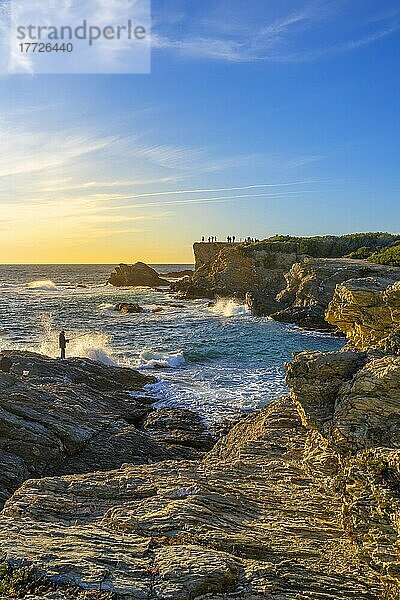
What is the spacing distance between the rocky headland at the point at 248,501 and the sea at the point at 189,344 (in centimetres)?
903

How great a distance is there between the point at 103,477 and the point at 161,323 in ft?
139

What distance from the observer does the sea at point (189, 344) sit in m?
24.2

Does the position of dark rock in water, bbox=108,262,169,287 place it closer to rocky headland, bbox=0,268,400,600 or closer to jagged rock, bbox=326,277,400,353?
rocky headland, bbox=0,268,400,600

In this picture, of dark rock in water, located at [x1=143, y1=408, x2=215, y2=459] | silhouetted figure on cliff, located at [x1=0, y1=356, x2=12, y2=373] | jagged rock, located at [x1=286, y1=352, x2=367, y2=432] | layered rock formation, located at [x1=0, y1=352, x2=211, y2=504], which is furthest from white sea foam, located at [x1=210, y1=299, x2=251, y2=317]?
jagged rock, located at [x1=286, y1=352, x2=367, y2=432]

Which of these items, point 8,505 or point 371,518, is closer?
point 371,518

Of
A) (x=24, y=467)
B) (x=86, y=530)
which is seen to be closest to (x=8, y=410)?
(x=24, y=467)

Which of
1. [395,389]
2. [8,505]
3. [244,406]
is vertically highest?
[395,389]

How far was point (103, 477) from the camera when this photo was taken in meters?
9.90

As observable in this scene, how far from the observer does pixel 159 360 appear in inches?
A: 1297

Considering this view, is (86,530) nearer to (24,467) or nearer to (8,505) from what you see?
(8,505)

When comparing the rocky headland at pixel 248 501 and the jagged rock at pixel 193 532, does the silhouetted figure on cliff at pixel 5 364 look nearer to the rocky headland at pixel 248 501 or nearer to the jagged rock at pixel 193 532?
the rocky headland at pixel 248 501

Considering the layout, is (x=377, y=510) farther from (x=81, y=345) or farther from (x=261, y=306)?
(x=261, y=306)

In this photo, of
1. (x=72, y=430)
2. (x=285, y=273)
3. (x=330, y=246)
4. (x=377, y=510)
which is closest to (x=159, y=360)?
(x=72, y=430)

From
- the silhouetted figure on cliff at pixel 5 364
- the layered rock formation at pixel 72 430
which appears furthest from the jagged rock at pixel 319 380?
the silhouetted figure on cliff at pixel 5 364
